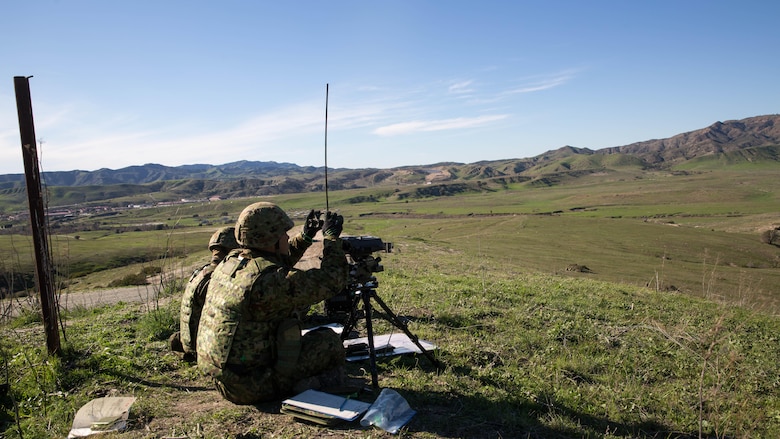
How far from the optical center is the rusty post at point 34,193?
656cm

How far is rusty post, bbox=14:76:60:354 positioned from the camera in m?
6.56

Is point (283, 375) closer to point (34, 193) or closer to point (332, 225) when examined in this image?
point (332, 225)

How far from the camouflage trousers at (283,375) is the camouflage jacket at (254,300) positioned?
0.41ft

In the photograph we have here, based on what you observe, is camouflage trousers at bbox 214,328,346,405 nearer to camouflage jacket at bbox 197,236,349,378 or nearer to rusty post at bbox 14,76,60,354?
camouflage jacket at bbox 197,236,349,378

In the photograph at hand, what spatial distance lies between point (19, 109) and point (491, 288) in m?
10.6

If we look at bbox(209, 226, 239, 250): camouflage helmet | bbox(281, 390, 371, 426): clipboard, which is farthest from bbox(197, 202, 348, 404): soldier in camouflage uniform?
bbox(209, 226, 239, 250): camouflage helmet

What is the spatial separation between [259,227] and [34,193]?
412 centimetres

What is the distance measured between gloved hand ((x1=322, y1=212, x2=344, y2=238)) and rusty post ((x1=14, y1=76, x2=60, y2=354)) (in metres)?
4.67

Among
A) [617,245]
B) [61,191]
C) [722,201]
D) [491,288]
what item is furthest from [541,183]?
[61,191]

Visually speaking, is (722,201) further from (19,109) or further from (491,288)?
(19,109)

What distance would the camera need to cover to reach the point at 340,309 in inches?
349

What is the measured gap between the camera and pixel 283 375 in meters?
5.31

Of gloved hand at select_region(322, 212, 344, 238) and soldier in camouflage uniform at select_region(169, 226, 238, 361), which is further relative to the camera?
soldier in camouflage uniform at select_region(169, 226, 238, 361)

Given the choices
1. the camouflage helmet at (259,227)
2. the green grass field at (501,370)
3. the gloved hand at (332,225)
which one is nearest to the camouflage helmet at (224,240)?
the green grass field at (501,370)
